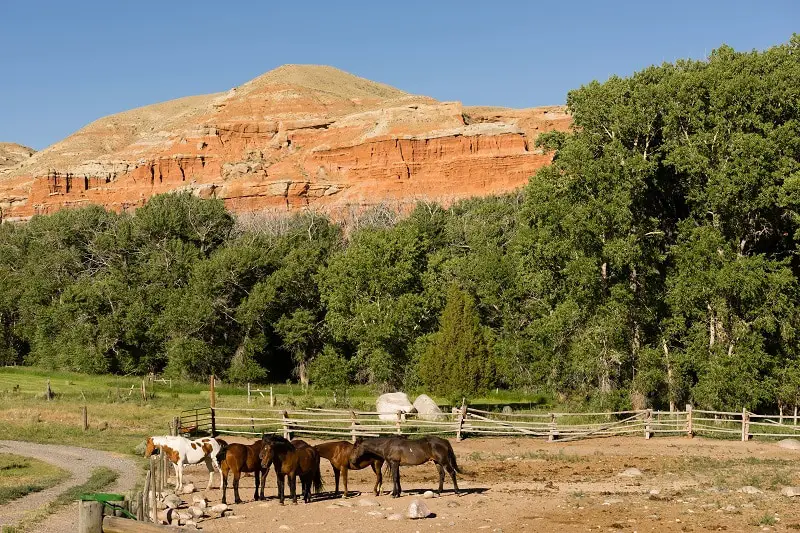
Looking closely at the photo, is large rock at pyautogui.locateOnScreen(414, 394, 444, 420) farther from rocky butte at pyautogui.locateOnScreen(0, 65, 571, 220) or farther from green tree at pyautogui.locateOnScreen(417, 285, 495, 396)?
rocky butte at pyautogui.locateOnScreen(0, 65, 571, 220)

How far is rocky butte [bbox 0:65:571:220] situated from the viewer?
5773 inches

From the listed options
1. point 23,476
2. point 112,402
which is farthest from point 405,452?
point 112,402

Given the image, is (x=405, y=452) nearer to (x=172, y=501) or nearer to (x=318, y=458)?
(x=318, y=458)

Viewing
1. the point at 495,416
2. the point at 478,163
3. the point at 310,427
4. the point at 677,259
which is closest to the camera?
the point at 310,427

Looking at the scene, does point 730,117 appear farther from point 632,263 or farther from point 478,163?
point 478,163

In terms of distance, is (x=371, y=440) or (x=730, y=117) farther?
(x=730, y=117)

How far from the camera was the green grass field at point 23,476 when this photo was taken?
19781 millimetres

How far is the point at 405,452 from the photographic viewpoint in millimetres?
18672

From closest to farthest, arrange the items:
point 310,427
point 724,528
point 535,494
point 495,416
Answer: point 724,528, point 535,494, point 310,427, point 495,416

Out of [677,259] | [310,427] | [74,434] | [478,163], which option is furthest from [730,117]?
[478,163]

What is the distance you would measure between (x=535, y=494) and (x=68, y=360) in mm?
49230

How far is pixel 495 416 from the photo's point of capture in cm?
3781

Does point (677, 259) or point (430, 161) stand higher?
point (430, 161)

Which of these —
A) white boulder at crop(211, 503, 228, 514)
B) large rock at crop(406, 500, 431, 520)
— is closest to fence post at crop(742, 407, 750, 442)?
large rock at crop(406, 500, 431, 520)
